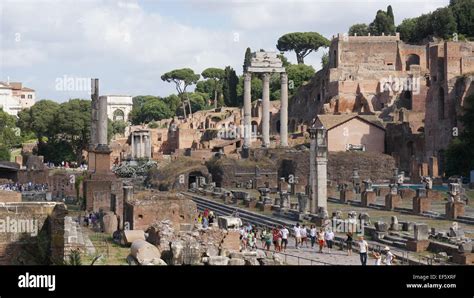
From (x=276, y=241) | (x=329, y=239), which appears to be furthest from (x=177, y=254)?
(x=329, y=239)

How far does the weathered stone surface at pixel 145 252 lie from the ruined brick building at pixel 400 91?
3717cm

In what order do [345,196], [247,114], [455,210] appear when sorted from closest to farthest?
[455,210], [345,196], [247,114]

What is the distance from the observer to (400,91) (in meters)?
79.9

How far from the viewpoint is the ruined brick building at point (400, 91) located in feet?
199

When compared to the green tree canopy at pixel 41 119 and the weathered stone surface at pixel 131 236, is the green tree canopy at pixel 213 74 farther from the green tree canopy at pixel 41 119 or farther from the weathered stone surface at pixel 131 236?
the weathered stone surface at pixel 131 236

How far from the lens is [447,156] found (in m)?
53.2

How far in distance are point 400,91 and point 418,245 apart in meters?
58.2

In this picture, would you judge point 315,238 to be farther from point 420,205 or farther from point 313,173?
point 420,205

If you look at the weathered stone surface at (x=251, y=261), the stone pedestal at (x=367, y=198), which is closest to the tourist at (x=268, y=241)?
the weathered stone surface at (x=251, y=261)

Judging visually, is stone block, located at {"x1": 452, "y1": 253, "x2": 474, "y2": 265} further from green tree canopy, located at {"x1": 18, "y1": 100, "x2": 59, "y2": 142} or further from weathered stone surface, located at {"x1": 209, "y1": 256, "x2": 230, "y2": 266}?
green tree canopy, located at {"x1": 18, "y1": 100, "x2": 59, "y2": 142}

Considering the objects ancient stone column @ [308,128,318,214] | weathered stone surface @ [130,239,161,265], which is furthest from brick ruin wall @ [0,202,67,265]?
ancient stone column @ [308,128,318,214]
